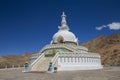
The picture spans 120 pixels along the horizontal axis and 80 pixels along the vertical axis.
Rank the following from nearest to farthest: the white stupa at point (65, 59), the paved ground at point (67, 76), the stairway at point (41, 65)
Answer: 1. the paved ground at point (67, 76)
2. the stairway at point (41, 65)
3. the white stupa at point (65, 59)

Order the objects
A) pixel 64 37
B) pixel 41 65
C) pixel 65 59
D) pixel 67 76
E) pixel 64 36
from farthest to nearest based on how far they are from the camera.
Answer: pixel 64 36, pixel 64 37, pixel 65 59, pixel 41 65, pixel 67 76

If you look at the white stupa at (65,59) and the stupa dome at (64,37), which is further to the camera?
the stupa dome at (64,37)

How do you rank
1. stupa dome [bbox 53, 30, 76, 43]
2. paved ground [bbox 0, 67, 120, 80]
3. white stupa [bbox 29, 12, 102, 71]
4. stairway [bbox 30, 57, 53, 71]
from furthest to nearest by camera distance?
stupa dome [bbox 53, 30, 76, 43] → white stupa [bbox 29, 12, 102, 71] → stairway [bbox 30, 57, 53, 71] → paved ground [bbox 0, 67, 120, 80]

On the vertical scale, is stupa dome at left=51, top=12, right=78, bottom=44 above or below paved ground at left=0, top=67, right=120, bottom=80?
above

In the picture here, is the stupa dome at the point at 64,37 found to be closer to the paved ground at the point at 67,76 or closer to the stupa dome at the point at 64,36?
the stupa dome at the point at 64,36

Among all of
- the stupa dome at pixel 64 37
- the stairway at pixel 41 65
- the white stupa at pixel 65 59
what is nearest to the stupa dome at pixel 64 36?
the stupa dome at pixel 64 37

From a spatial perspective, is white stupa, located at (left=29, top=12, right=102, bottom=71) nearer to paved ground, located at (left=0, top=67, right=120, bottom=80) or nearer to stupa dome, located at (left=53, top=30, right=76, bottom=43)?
stupa dome, located at (left=53, top=30, right=76, bottom=43)

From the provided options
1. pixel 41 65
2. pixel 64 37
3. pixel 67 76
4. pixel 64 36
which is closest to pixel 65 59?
pixel 41 65

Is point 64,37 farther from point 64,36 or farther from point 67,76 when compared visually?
point 67,76

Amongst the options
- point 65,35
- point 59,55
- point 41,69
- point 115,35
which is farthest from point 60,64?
point 115,35

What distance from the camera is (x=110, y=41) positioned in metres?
148

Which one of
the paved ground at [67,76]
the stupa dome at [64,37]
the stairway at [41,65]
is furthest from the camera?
the stupa dome at [64,37]

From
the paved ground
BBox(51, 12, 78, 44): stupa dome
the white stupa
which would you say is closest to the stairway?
the white stupa

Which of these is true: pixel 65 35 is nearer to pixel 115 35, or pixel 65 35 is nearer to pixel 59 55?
pixel 59 55
